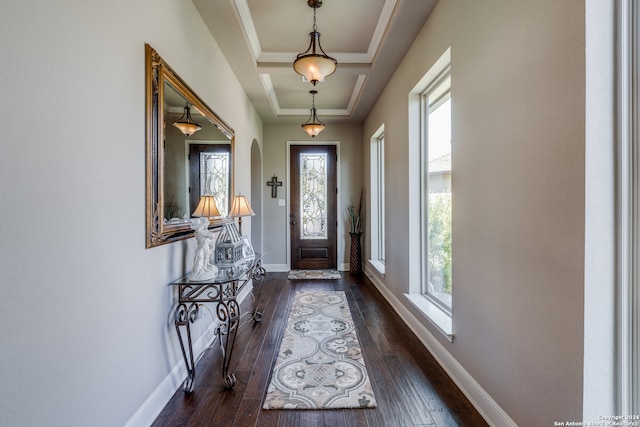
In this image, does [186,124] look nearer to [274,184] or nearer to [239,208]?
[239,208]

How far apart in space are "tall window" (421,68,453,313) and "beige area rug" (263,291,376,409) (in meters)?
0.93

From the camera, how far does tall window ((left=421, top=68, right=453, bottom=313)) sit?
248 centimetres

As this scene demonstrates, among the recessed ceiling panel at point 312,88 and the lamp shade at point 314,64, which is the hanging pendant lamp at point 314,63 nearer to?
the lamp shade at point 314,64

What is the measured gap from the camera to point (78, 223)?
117 centimetres

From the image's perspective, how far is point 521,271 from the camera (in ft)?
4.53

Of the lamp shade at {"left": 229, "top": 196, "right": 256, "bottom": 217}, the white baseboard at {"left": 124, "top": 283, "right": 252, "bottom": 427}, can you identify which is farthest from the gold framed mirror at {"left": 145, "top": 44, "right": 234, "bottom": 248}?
the white baseboard at {"left": 124, "top": 283, "right": 252, "bottom": 427}

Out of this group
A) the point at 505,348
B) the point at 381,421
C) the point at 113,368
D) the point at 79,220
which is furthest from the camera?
the point at 381,421

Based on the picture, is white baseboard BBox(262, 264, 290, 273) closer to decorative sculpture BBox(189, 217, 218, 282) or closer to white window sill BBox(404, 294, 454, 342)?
white window sill BBox(404, 294, 454, 342)

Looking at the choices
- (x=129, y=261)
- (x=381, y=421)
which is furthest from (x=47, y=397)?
(x=381, y=421)

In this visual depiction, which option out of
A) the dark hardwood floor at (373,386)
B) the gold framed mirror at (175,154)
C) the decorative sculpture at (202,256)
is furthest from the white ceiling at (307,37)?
the dark hardwood floor at (373,386)

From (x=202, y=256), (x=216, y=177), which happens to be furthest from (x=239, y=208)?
(x=202, y=256)

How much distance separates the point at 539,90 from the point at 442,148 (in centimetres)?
133

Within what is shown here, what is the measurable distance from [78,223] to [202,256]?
0.94m

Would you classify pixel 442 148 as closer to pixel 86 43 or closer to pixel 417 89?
pixel 417 89
